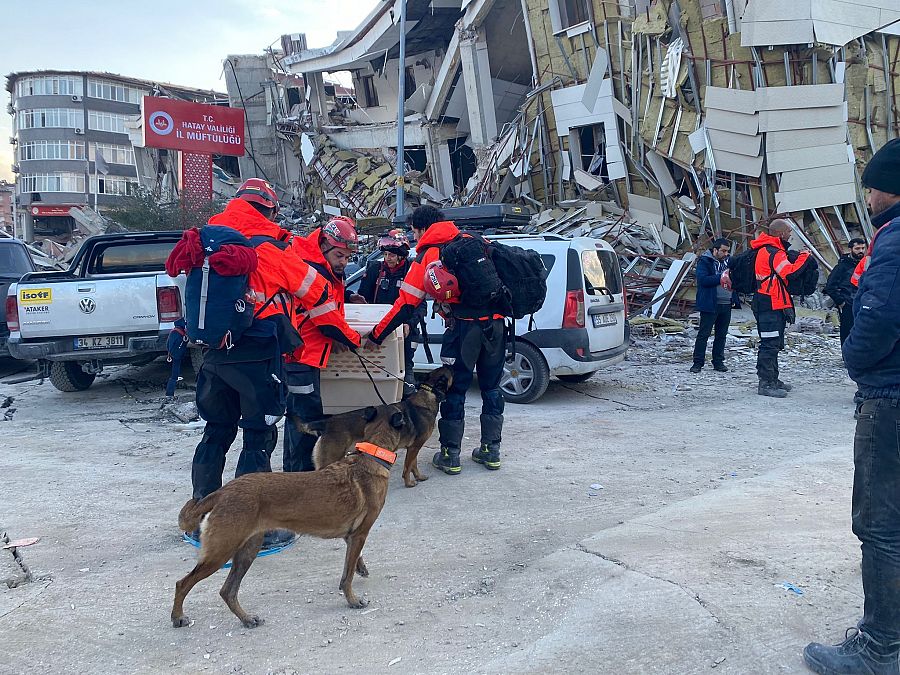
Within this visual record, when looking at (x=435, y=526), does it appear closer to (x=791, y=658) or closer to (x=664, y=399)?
(x=791, y=658)

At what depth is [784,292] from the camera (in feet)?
27.2

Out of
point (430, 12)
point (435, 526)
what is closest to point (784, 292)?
point (435, 526)

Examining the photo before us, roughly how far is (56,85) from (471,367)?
72968mm

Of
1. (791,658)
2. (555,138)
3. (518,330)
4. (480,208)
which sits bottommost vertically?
(791,658)

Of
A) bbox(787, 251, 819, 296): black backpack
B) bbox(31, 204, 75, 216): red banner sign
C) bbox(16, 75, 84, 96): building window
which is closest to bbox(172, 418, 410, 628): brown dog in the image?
bbox(787, 251, 819, 296): black backpack

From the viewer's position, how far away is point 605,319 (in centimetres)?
818

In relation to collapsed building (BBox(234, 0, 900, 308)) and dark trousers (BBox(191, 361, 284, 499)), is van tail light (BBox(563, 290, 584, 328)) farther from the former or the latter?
collapsed building (BBox(234, 0, 900, 308))

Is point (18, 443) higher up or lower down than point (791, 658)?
higher up

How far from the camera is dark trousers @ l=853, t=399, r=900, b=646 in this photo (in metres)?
2.60

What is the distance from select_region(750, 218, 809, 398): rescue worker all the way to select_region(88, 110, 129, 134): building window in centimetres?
6977

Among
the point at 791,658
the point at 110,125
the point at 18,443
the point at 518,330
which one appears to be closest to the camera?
the point at 791,658

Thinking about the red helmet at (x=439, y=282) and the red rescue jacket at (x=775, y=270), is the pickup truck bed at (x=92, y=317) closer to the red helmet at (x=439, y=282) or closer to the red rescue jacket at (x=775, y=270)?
the red helmet at (x=439, y=282)

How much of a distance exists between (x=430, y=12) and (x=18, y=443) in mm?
21691

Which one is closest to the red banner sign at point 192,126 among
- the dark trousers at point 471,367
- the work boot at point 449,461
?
the dark trousers at point 471,367
